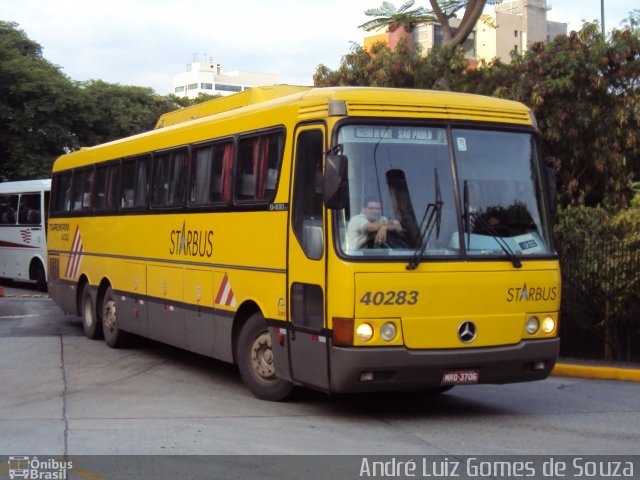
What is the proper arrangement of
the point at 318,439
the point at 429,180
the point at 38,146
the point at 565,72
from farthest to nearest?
the point at 38,146 < the point at 565,72 < the point at 429,180 < the point at 318,439

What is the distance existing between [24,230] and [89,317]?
12.2 m

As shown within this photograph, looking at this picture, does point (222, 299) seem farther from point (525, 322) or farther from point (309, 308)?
point (525, 322)

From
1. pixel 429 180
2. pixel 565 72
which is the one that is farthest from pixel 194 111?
pixel 565 72

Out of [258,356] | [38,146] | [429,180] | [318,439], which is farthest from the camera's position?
[38,146]

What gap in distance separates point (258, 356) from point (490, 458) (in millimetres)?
3263

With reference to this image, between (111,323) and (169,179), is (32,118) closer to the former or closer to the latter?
(111,323)

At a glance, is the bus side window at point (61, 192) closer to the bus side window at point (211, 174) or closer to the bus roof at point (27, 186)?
the bus side window at point (211, 174)

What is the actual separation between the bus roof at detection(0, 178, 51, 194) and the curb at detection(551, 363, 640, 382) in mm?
17179

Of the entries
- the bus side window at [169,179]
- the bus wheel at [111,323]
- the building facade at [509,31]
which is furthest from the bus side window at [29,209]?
the building facade at [509,31]

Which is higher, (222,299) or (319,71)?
(319,71)

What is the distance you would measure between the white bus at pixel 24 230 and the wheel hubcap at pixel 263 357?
678 inches

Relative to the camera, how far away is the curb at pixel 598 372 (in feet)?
41.1

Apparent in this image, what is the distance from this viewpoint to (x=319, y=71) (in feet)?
75.8

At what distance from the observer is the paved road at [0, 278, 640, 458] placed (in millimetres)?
7848
